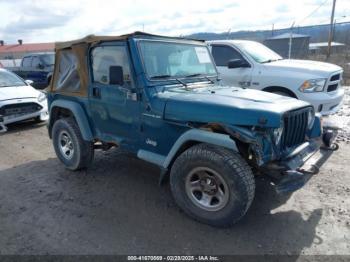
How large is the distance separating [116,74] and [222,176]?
1.79 metres

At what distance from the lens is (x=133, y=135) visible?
13.4 ft

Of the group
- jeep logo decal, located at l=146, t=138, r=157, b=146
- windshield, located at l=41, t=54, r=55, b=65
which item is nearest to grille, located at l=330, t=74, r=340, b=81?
jeep logo decal, located at l=146, t=138, r=157, b=146

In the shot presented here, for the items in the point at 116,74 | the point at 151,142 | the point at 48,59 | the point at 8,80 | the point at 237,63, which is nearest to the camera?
the point at 116,74

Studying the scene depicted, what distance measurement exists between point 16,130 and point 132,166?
4.28 metres

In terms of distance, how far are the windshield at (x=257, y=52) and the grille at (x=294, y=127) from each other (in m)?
3.70

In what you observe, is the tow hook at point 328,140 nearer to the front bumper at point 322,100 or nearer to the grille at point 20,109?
the front bumper at point 322,100

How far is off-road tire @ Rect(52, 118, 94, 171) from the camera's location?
474 cm

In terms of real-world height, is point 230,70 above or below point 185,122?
above

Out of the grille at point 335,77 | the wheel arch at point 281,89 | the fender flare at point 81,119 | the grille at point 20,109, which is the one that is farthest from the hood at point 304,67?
the grille at point 20,109

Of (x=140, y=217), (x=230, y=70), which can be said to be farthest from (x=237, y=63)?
(x=140, y=217)

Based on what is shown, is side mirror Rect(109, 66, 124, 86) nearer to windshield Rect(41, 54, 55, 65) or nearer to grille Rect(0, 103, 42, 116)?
grille Rect(0, 103, 42, 116)

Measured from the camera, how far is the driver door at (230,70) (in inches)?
277

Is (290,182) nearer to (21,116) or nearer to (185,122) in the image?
(185,122)

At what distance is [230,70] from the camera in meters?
7.31
